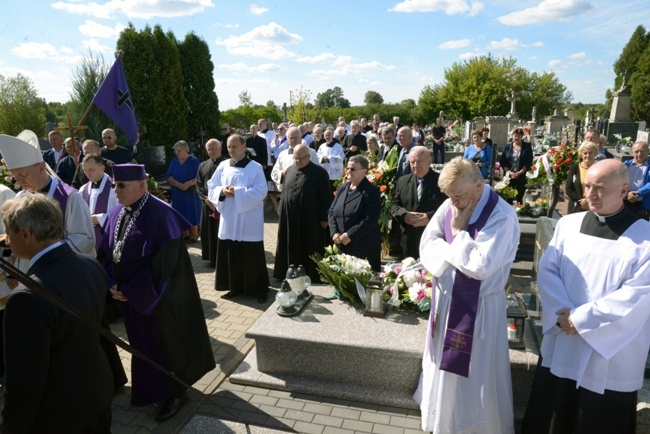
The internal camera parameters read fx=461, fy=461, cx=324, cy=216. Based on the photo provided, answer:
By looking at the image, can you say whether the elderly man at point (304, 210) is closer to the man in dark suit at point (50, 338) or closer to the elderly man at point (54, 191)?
the elderly man at point (54, 191)

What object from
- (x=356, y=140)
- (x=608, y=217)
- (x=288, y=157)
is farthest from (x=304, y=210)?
(x=356, y=140)

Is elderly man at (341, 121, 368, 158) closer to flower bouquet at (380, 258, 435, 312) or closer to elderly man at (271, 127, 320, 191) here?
elderly man at (271, 127, 320, 191)

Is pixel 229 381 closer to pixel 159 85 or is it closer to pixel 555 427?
pixel 555 427

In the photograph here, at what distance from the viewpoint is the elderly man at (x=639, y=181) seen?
7.16 m

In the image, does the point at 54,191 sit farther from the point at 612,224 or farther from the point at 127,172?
the point at 612,224

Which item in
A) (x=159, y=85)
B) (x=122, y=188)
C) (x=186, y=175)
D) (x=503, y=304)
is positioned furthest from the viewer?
(x=159, y=85)

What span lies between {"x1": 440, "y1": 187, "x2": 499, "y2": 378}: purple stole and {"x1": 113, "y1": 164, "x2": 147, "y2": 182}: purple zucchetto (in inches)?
101

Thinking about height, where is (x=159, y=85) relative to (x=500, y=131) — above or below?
above

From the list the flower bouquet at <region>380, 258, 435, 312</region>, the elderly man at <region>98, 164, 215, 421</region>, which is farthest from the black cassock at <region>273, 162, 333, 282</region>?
the elderly man at <region>98, 164, 215, 421</region>

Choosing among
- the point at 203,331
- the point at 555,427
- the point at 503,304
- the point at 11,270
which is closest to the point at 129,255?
the point at 203,331

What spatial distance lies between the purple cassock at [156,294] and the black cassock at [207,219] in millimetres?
3556

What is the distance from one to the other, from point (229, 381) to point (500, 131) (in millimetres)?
21801

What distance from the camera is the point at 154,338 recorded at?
375 cm

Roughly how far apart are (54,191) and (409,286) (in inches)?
132
